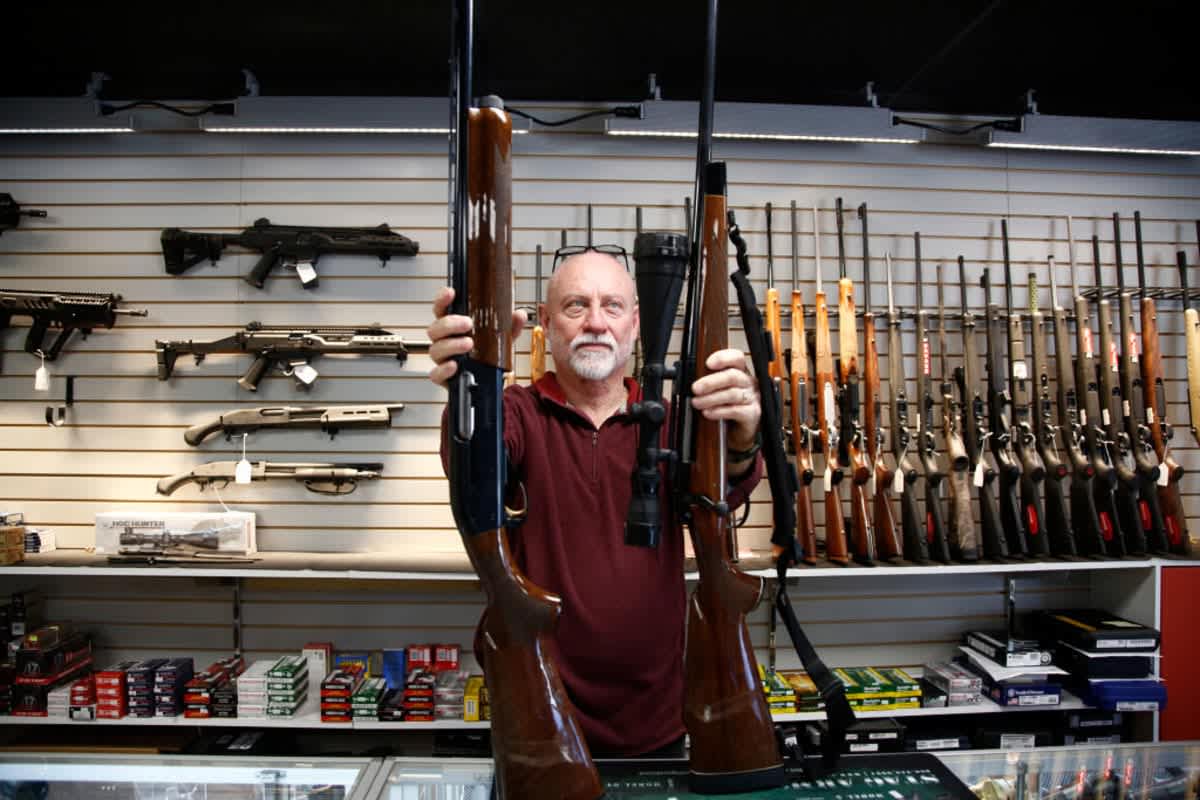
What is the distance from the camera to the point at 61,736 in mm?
3014

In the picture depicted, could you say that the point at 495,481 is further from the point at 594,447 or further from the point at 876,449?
the point at 876,449

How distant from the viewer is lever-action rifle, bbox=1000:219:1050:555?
9.57 ft

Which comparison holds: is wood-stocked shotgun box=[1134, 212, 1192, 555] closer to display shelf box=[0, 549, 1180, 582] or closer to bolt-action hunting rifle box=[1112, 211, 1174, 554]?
bolt-action hunting rifle box=[1112, 211, 1174, 554]

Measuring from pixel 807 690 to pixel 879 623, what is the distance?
0.71m

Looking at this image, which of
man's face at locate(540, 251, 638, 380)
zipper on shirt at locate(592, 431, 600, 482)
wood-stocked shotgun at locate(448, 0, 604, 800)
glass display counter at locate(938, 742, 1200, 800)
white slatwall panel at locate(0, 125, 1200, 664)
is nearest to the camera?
wood-stocked shotgun at locate(448, 0, 604, 800)

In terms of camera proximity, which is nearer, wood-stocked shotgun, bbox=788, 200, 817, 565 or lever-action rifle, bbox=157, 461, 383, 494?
wood-stocked shotgun, bbox=788, 200, 817, 565

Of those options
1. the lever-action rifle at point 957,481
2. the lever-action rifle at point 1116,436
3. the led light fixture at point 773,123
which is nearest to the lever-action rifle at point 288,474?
the led light fixture at point 773,123

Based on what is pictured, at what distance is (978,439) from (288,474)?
10.9 feet

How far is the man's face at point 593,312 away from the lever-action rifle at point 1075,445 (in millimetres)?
2745

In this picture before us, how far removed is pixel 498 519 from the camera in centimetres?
85

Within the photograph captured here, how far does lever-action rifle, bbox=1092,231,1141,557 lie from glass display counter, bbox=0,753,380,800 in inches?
133

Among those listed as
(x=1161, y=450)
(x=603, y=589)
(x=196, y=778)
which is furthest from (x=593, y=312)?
(x=1161, y=450)

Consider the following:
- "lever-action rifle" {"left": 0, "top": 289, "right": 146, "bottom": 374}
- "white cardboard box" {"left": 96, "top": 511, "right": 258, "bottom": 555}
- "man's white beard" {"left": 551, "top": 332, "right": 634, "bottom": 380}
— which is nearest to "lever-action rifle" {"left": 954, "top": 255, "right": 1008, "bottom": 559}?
"man's white beard" {"left": 551, "top": 332, "right": 634, "bottom": 380}

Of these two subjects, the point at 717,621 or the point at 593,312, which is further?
the point at 593,312
